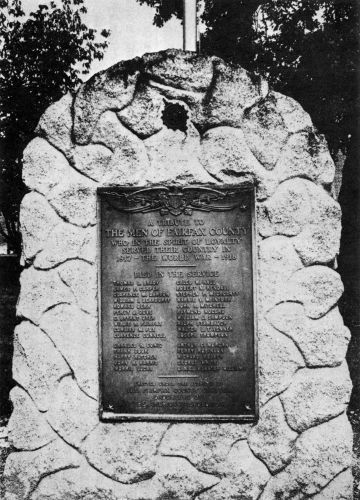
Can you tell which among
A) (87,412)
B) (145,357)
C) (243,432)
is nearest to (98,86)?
(145,357)

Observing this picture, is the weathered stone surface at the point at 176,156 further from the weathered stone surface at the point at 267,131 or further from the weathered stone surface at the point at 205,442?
the weathered stone surface at the point at 205,442

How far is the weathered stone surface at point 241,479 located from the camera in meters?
3.14

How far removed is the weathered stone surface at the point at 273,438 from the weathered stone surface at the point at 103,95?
2.03 meters

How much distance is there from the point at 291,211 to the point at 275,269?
0.37 meters

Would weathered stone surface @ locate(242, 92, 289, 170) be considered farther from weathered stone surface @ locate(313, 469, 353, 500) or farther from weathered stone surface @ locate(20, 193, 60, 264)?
weathered stone surface @ locate(313, 469, 353, 500)

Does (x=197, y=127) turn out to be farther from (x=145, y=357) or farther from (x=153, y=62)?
(x=145, y=357)

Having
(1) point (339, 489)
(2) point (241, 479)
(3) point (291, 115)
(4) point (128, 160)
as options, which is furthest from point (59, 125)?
(1) point (339, 489)

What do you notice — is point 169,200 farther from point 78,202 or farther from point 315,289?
point 315,289

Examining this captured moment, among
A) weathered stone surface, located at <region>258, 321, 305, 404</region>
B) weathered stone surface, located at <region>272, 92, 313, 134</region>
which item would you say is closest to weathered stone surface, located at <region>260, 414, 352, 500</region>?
weathered stone surface, located at <region>258, 321, 305, 404</region>

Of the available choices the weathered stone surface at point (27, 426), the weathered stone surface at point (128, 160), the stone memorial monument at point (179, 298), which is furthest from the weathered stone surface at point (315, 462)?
the weathered stone surface at point (128, 160)

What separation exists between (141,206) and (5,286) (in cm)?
1069

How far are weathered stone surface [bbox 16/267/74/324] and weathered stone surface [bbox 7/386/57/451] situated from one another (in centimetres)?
51

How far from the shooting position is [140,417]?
10.6 feet

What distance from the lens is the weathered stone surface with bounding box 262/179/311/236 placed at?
10.4ft
